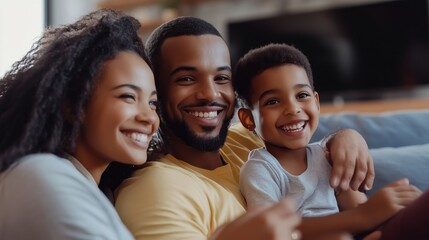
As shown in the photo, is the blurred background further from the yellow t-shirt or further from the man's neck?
the yellow t-shirt

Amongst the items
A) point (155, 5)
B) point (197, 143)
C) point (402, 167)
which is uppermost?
point (155, 5)

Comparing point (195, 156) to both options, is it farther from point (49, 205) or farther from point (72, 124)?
point (49, 205)

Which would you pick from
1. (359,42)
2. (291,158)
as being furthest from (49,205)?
(359,42)

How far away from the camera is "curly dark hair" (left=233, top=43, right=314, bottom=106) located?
128 centimetres

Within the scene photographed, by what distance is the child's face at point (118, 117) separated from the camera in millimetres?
1026

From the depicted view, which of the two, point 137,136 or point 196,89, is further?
point 196,89

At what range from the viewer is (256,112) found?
129 centimetres

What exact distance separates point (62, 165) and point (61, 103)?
138 millimetres

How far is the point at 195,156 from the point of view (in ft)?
4.36

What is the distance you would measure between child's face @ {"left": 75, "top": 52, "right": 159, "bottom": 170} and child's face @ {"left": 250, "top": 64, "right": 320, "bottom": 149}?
0.95ft

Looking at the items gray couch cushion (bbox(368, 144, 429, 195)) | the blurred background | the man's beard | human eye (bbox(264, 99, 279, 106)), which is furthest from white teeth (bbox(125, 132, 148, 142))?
the blurred background

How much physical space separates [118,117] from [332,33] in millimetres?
3427

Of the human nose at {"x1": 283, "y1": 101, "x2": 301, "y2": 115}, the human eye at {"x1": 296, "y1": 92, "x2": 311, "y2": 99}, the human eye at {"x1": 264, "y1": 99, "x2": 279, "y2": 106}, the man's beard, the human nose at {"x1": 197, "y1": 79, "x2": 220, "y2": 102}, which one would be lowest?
the man's beard

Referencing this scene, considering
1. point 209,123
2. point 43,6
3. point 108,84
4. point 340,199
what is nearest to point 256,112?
point 209,123
